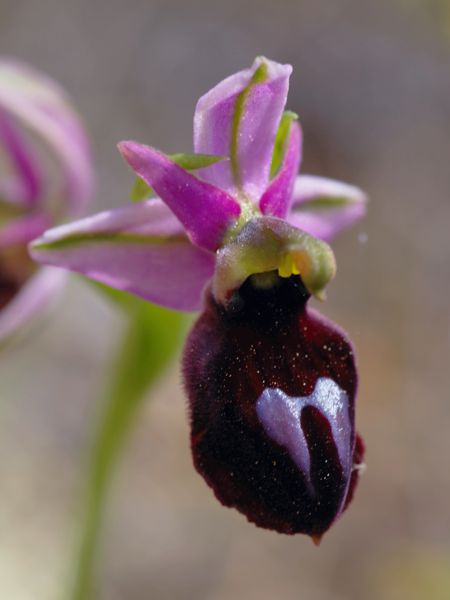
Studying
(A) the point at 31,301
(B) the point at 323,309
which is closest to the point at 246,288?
(A) the point at 31,301

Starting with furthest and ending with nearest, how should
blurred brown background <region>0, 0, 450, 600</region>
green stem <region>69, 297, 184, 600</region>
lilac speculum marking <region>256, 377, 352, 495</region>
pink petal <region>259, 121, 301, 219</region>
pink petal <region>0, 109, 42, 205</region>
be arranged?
blurred brown background <region>0, 0, 450, 600</region> < pink petal <region>0, 109, 42, 205</region> < green stem <region>69, 297, 184, 600</region> < pink petal <region>259, 121, 301, 219</region> < lilac speculum marking <region>256, 377, 352, 495</region>

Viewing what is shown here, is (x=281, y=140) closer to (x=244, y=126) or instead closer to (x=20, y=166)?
(x=244, y=126)

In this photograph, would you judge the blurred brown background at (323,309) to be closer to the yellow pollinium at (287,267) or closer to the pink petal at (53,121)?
the pink petal at (53,121)

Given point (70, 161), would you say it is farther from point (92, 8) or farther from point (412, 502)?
point (92, 8)

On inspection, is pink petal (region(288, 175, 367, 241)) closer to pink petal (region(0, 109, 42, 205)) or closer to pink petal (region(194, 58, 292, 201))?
pink petal (region(194, 58, 292, 201))

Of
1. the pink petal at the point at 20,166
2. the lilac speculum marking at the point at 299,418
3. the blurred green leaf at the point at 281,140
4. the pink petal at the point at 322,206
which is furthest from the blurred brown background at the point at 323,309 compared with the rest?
the lilac speculum marking at the point at 299,418

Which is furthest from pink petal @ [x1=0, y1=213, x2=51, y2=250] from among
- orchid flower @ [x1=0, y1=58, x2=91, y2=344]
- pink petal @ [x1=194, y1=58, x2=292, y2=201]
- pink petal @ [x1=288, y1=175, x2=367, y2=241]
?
pink petal @ [x1=194, y1=58, x2=292, y2=201]
